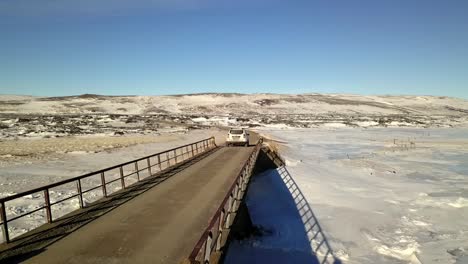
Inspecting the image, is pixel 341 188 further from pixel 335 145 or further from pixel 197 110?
pixel 197 110

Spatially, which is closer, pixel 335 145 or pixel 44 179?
pixel 44 179

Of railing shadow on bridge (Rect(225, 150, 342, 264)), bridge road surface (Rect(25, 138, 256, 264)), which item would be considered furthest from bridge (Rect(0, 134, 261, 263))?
railing shadow on bridge (Rect(225, 150, 342, 264))

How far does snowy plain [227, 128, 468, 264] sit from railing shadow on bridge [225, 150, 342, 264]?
4 cm

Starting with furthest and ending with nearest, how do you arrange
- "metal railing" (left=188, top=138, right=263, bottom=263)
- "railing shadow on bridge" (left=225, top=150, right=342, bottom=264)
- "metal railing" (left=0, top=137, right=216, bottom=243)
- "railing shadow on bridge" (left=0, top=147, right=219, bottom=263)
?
1. "railing shadow on bridge" (left=225, top=150, right=342, bottom=264)
2. "metal railing" (left=0, top=137, right=216, bottom=243)
3. "railing shadow on bridge" (left=0, top=147, right=219, bottom=263)
4. "metal railing" (left=188, top=138, right=263, bottom=263)

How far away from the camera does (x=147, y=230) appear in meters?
9.51

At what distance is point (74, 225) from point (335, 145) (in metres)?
43.1

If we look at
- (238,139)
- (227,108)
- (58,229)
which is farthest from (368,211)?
(227,108)

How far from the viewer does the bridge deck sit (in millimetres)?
7812

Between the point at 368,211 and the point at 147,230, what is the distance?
44.0 ft

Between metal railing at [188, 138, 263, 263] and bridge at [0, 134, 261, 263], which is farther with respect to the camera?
bridge at [0, 134, 261, 263]

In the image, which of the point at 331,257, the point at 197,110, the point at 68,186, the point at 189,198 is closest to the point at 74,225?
the point at 189,198

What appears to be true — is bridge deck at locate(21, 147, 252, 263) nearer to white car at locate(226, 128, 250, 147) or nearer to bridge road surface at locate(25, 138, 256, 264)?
bridge road surface at locate(25, 138, 256, 264)

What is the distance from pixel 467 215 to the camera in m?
18.3

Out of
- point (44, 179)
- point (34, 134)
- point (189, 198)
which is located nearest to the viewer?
point (189, 198)
